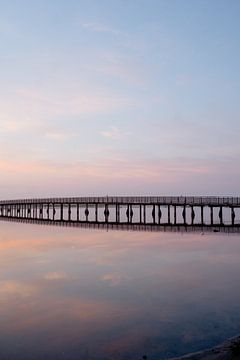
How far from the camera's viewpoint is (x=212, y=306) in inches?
566

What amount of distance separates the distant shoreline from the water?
0.47 metres

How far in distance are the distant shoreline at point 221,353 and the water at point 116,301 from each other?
1.53 ft

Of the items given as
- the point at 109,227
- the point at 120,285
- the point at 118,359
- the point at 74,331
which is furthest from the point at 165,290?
the point at 109,227

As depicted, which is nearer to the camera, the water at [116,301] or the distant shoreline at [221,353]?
the distant shoreline at [221,353]

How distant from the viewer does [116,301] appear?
15.1m

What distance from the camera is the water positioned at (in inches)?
434

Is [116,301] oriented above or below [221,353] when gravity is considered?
below

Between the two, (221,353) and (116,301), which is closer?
(221,353)

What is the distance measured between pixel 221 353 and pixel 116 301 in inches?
238

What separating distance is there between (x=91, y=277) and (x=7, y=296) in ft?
14.9

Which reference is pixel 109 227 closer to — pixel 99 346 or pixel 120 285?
pixel 120 285

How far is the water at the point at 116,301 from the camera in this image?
1103 centimetres

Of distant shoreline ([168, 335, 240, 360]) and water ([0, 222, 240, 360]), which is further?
water ([0, 222, 240, 360])

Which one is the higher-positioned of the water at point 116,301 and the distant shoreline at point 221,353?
the distant shoreline at point 221,353
